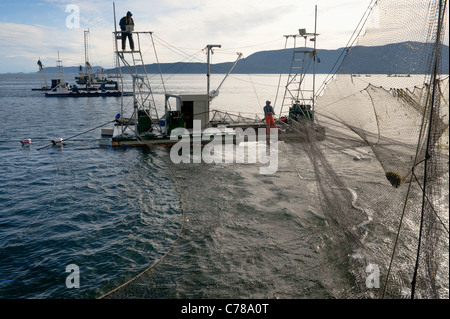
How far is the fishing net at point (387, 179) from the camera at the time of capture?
5.83 metres

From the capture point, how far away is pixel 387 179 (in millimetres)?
10516

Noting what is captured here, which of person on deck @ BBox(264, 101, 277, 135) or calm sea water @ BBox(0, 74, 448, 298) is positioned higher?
person on deck @ BBox(264, 101, 277, 135)

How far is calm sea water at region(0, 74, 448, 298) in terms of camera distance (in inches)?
316

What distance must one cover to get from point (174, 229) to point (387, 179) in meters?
7.78

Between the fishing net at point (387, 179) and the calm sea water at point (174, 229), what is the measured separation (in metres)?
0.15

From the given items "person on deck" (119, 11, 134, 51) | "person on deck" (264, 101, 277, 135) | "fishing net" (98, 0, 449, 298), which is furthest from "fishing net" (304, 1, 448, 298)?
"person on deck" (119, 11, 134, 51)

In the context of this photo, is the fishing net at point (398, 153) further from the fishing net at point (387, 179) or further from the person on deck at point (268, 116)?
the person on deck at point (268, 116)

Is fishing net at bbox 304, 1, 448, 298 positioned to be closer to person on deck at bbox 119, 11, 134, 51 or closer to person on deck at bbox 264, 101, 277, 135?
person on deck at bbox 264, 101, 277, 135

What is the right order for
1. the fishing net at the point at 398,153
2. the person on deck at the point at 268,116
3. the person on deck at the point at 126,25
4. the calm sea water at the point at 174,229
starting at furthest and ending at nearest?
the person on deck at the point at 268,116, the person on deck at the point at 126,25, the calm sea water at the point at 174,229, the fishing net at the point at 398,153

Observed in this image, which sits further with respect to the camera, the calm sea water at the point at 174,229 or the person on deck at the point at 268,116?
the person on deck at the point at 268,116

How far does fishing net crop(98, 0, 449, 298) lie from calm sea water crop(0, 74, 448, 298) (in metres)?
0.15

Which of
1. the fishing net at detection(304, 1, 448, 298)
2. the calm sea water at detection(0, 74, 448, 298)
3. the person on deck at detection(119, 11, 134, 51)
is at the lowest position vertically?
the calm sea water at detection(0, 74, 448, 298)

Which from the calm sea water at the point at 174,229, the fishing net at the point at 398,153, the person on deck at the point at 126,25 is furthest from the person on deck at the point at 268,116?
the person on deck at the point at 126,25
